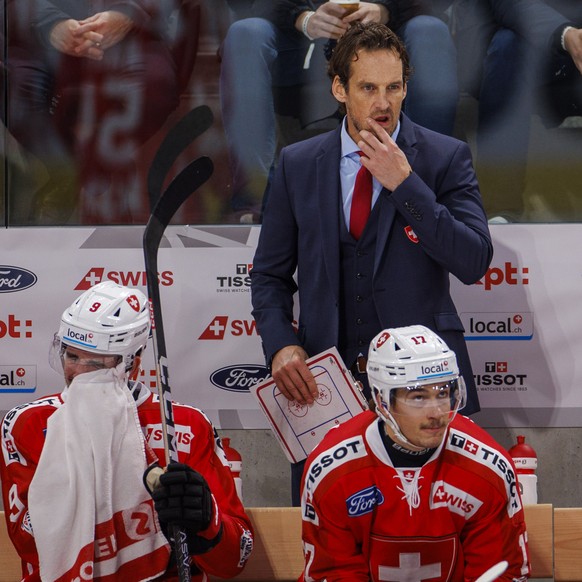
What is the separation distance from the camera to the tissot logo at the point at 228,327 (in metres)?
3.38

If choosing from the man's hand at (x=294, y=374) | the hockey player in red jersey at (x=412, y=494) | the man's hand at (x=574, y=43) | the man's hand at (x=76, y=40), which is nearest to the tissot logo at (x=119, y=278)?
the man's hand at (x=76, y=40)

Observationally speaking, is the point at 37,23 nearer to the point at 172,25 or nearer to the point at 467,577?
the point at 172,25

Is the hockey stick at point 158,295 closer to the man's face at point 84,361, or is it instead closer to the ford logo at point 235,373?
the man's face at point 84,361

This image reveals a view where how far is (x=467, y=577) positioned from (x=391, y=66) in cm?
116

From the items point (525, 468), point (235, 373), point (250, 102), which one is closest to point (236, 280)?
point (235, 373)

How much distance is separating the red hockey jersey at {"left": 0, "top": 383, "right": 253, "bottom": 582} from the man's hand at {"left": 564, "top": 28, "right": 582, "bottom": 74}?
1687mm

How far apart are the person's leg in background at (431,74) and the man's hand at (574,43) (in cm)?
33

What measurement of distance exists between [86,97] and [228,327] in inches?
32.1

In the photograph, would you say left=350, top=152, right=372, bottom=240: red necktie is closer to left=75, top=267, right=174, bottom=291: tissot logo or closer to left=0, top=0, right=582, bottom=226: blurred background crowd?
left=0, top=0, right=582, bottom=226: blurred background crowd

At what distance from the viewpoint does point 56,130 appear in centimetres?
343

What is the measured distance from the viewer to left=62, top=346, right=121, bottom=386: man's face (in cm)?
230

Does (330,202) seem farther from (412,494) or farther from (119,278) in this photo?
(119,278)

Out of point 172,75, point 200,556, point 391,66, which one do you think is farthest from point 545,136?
point 200,556

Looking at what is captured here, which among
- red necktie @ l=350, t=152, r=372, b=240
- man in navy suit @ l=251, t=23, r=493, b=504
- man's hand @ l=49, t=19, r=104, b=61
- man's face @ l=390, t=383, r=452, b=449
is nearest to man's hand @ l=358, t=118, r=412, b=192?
man in navy suit @ l=251, t=23, r=493, b=504
